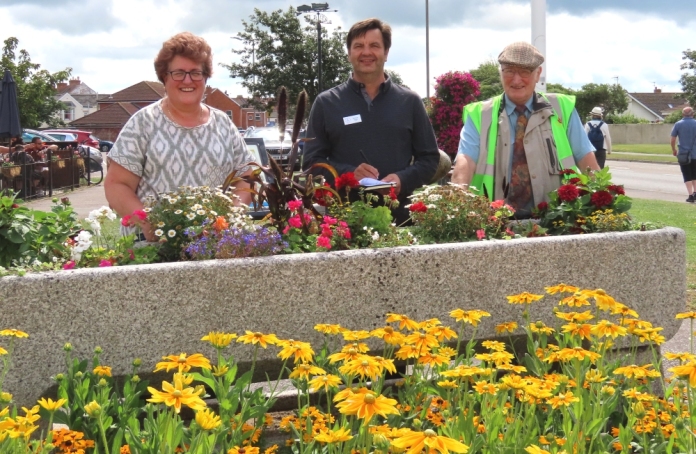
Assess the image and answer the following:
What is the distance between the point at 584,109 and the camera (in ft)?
197

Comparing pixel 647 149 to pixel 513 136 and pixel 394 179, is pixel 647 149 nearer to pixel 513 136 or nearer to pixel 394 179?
pixel 513 136

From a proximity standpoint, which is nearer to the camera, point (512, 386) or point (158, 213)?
point (512, 386)

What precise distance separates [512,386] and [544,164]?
2.45 m

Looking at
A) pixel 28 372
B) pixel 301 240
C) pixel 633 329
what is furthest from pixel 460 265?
pixel 28 372

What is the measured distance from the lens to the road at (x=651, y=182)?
57.6 ft

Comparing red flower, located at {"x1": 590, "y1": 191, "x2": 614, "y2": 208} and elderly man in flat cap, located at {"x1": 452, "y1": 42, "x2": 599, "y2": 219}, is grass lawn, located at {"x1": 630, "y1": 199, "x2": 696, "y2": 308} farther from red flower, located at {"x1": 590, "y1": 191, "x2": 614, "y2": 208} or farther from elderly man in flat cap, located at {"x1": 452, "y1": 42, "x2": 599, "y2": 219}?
red flower, located at {"x1": 590, "y1": 191, "x2": 614, "y2": 208}

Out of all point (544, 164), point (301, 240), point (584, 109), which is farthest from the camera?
point (584, 109)

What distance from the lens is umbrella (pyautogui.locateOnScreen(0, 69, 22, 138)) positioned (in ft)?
60.3

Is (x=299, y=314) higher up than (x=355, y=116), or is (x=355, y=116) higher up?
(x=355, y=116)

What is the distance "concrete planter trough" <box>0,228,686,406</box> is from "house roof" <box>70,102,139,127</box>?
83.0 meters

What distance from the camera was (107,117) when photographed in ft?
276

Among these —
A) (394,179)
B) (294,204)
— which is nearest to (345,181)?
(294,204)

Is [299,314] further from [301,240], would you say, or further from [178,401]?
[178,401]

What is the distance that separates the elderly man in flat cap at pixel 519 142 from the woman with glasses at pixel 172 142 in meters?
1.31
